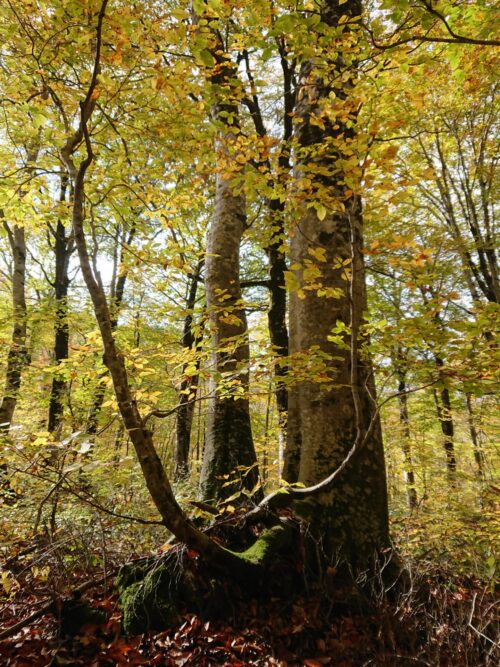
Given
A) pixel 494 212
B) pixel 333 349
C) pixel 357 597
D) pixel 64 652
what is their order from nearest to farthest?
1. pixel 64 652
2. pixel 357 597
3. pixel 333 349
4. pixel 494 212

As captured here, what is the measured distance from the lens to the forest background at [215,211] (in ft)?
8.30

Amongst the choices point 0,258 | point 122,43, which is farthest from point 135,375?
point 0,258

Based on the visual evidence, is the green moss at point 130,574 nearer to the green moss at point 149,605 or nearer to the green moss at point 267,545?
the green moss at point 149,605

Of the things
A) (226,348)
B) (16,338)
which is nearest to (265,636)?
(226,348)

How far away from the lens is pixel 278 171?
3609mm

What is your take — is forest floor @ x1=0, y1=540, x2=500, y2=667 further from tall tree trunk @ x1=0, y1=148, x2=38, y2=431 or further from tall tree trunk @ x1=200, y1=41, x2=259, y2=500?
tall tree trunk @ x1=0, y1=148, x2=38, y2=431

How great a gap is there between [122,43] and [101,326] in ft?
8.19

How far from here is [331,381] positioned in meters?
3.47

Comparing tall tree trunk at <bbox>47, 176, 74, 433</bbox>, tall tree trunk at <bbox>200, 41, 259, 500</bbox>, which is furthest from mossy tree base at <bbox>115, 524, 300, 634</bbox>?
tall tree trunk at <bbox>47, 176, 74, 433</bbox>

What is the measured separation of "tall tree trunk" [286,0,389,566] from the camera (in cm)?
295

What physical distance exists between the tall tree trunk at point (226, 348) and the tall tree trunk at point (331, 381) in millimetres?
625

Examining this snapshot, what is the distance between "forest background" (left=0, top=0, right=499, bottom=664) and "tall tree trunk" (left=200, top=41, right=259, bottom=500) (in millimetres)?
46

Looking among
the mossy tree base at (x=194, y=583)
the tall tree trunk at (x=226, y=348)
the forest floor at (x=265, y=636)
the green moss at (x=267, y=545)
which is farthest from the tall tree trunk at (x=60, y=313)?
the green moss at (x=267, y=545)

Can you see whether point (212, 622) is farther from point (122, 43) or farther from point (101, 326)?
point (122, 43)
